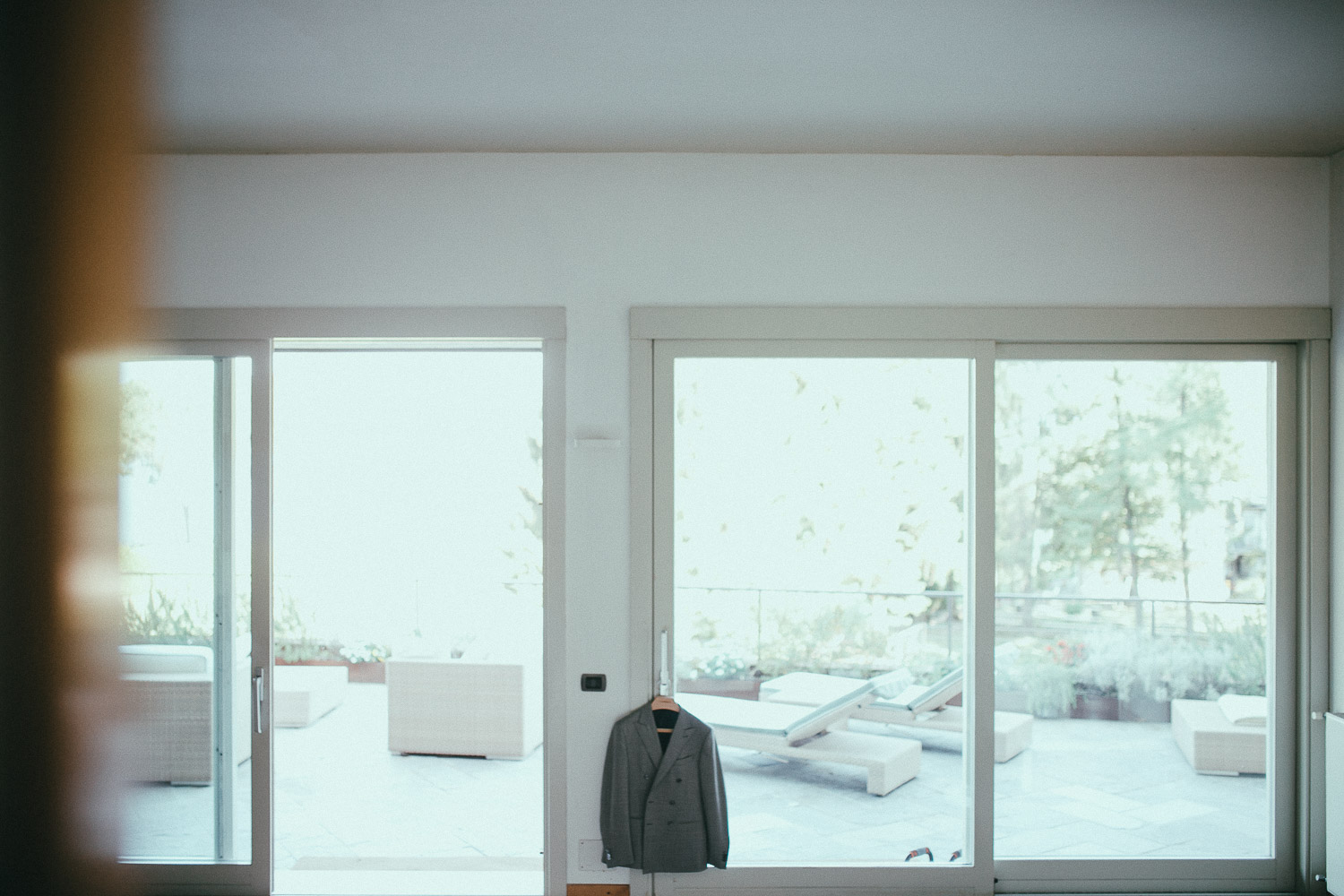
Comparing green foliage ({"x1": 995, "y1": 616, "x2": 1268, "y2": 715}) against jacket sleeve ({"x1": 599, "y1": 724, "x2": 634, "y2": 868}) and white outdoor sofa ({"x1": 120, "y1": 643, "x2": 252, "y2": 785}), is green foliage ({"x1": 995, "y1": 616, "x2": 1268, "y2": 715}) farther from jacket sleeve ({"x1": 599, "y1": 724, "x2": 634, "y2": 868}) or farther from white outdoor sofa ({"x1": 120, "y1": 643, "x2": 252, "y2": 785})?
white outdoor sofa ({"x1": 120, "y1": 643, "x2": 252, "y2": 785})

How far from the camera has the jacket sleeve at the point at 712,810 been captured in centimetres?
282

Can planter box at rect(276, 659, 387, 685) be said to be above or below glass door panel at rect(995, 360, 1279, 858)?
below

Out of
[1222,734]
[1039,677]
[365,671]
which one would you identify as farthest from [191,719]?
[1222,734]

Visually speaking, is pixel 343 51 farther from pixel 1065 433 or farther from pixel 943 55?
pixel 1065 433

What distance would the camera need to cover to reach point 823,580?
302 centimetres

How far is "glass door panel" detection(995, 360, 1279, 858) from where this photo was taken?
3.01m

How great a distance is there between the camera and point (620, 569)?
294 centimetres

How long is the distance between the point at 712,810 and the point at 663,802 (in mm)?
160

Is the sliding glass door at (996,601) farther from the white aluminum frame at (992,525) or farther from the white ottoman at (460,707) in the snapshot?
the white ottoman at (460,707)

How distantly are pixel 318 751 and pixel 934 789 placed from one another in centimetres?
320

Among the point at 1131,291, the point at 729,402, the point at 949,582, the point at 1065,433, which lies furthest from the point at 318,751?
the point at 1131,291

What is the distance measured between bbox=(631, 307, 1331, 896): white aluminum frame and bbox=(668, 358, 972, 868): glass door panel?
0.09 metres

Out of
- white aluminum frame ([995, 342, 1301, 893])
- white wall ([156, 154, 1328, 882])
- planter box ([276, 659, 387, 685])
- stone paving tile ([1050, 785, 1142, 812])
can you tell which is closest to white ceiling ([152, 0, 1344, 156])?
white wall ([156, 154, 1328, 882])

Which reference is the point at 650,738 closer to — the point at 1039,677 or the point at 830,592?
the point at 830,592
